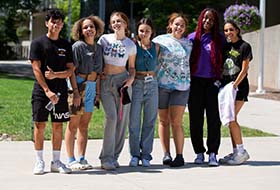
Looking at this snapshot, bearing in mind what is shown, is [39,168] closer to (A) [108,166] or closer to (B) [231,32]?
(A) [108,166]

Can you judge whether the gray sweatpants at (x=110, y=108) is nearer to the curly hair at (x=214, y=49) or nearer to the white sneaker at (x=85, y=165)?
the white sneaker at (x=85, y=165)

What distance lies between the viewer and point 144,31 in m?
8.71

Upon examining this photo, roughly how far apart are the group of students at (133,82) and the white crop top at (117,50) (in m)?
0.01

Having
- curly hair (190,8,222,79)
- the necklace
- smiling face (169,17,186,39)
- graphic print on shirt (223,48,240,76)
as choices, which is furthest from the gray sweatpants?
graphic print on shirt (223,48,240,76)

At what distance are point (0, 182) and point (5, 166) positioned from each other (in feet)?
3.55

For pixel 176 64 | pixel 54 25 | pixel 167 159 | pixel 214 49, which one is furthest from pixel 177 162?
pixel 54 25

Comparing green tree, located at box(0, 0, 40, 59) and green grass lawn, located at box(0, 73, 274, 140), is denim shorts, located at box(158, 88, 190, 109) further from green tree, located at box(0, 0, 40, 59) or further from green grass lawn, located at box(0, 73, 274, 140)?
green tree, located at box(0, 0, 40, 59)

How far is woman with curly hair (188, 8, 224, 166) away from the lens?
8.96m

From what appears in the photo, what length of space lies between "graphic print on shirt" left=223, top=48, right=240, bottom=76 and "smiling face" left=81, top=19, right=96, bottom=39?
6.51ft

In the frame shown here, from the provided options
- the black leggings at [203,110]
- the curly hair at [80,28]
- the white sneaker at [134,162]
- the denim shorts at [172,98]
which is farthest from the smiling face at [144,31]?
the white sneaker at [134,162]

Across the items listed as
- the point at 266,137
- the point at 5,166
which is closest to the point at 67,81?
the point at 5,166

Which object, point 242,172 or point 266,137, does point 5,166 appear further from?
point 266,137

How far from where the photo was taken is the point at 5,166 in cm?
868

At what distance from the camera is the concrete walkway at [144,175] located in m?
7.56
